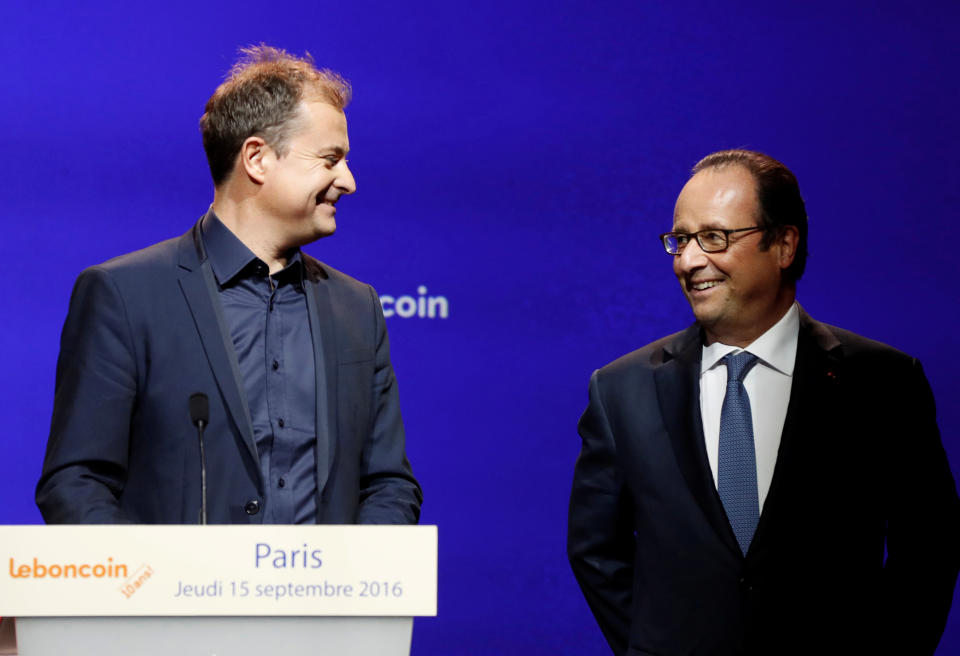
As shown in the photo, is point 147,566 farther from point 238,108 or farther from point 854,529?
point 854,529

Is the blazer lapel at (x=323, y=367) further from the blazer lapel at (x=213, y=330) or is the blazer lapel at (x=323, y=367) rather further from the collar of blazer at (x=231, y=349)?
the blazer lapel at (x=213, y=330)

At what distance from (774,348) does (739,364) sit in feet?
0.29

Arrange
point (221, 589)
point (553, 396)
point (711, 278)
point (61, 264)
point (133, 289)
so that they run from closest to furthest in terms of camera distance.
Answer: point (221, 589) < point (133, 289) < point (711, 278) < point (61, 264) < point (553, 396)

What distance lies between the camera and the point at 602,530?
7.94 ft

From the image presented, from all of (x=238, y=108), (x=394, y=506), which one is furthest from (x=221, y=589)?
(x=238, y=108)

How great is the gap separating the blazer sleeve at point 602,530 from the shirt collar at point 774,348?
0.25m

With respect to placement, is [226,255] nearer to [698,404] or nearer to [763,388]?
[698,404]

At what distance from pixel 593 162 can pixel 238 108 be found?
4.70ft

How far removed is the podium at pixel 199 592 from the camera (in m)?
1.59

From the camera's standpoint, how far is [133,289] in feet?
7.18

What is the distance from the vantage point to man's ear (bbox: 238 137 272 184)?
93.4 inches

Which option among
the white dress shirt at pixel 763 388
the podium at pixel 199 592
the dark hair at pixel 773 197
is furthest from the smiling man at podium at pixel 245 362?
the dark hair at pixel 773 197

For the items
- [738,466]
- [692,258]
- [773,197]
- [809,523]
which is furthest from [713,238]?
[809,523]

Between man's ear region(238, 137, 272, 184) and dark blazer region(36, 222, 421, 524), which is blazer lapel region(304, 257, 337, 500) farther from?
man's ear region(238, 137, 272, 184)
